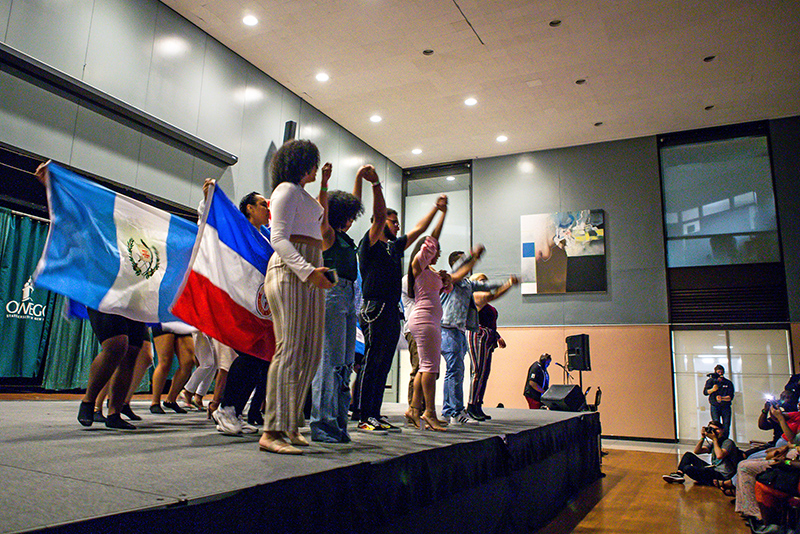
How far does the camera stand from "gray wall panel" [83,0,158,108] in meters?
5.24

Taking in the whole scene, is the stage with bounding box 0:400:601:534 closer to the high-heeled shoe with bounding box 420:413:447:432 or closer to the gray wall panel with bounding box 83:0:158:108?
the high-heeled shoe with bounding box 420:413:447:432

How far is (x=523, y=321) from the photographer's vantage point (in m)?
9.60

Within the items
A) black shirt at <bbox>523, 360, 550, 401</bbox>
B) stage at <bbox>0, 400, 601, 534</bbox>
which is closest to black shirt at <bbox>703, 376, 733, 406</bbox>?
black shirt at <bbox>523, 360, 550, 401</bbox>

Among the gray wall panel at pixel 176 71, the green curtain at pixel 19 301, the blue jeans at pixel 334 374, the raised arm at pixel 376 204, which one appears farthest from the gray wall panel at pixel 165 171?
the blue jeans at pixel 334 374

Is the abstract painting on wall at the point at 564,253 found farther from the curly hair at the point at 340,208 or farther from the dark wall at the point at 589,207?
the curly hair at the point at 340,208

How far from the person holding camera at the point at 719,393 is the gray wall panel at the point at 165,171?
7.35 meters

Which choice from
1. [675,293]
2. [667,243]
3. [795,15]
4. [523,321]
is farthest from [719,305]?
[795,15]

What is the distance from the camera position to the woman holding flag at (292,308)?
190cm

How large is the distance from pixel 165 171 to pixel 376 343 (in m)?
4.28

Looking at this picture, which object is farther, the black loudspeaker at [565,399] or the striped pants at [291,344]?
the black loudspeaker at [565,399]

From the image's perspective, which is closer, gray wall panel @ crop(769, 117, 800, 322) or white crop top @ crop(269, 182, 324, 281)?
white crop top @ crop(269, 182, 324, 281)

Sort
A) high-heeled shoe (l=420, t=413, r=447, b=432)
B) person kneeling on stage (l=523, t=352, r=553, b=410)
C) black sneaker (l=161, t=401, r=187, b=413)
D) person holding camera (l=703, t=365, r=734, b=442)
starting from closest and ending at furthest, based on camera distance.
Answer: high-heeled shoe (l=420, t=413, r=447, b=432), black sneaker (l=161, t=401, r=187, b=413), person holding camera (l=703, t=365, r=734, b=442), person kneeling on stage (l=523, t=352, r=553, b=410)

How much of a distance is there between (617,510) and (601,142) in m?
7.52

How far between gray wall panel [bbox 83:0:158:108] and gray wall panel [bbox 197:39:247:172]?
816mm
